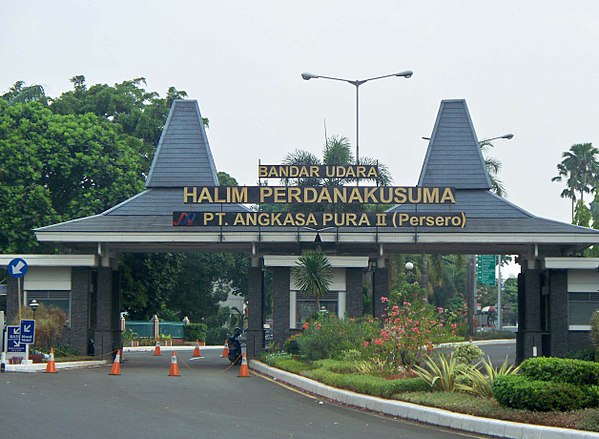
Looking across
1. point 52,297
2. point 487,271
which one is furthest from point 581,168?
point 52,297

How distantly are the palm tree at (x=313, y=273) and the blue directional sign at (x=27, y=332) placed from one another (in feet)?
32.7

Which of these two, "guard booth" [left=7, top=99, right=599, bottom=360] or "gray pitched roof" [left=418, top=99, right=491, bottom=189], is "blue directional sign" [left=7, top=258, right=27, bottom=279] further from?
"gray pitched roof" [left=418, top=99, right=491, bottom=189]

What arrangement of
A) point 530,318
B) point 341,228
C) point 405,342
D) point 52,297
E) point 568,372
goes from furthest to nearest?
point 341,228 < point 52,297 < point 530,318 < point 405,342 < point 568,372

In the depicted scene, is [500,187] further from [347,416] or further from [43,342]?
[347,416]

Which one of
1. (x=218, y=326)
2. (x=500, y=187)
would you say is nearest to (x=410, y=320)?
(x=500, y=187)

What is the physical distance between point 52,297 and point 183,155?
8437 mm

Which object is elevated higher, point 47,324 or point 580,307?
point 580,307

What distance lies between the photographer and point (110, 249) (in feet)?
132

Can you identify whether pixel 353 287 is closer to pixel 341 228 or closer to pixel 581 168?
pixel 341 228

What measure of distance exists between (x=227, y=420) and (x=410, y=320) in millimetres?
8264

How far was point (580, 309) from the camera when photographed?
122 feet

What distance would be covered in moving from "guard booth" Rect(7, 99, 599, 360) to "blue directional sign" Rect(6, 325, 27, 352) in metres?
6.61

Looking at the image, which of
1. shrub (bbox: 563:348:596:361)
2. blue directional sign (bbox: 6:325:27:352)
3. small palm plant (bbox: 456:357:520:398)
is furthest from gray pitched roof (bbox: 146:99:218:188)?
small palm plant (bbox: 456:357:520:398)

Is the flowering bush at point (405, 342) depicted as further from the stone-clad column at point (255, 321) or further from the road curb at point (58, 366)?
the stone-clad column at point (255, 321)
